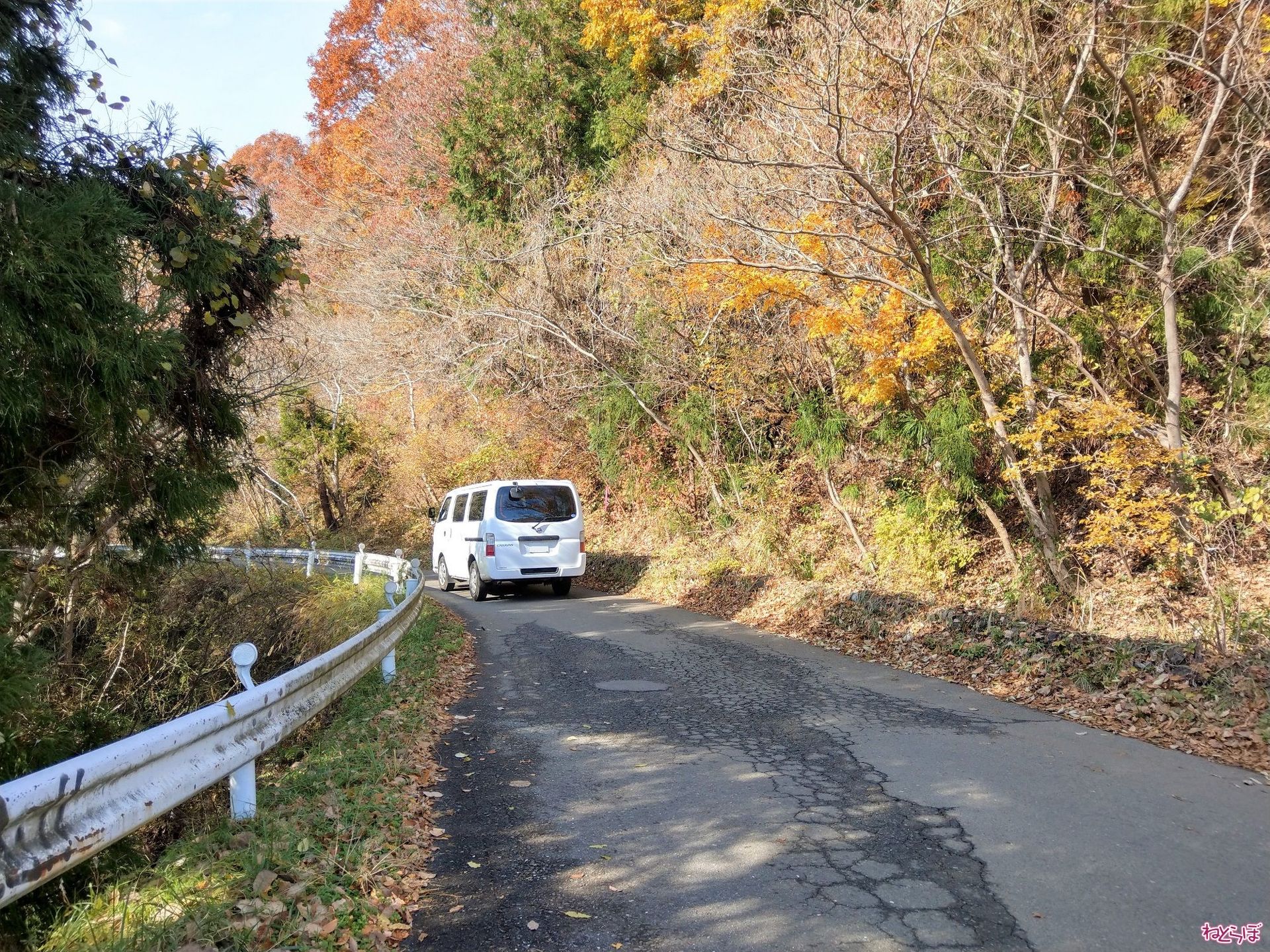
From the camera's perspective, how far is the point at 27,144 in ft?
17.5

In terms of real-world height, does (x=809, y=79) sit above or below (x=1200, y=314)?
Result: above

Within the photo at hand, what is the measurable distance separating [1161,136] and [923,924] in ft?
35.8

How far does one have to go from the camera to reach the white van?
15.3 metres

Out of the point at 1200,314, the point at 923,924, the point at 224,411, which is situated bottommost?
the point at 923,924

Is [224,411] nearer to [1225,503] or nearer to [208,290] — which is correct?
[208,290]

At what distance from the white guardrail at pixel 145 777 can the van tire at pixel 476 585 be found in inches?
409

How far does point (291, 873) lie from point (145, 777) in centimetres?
89

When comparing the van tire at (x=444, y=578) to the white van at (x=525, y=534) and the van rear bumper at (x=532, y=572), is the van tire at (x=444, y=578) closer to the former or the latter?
the white van at (x=525, y=534)

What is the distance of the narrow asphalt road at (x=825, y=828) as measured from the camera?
3.50 meters

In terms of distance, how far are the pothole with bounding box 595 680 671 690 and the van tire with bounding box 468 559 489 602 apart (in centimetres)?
777

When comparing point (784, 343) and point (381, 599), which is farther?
point (784, 343)

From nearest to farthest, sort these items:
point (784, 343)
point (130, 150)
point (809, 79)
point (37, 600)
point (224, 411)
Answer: point (130, 150), point (224, 411), point (37, 600), point (809, 79), point (784, 343)

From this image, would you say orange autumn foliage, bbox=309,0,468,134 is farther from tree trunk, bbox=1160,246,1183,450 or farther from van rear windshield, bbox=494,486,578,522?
tree trunk, bbox=1160,246,1183,450

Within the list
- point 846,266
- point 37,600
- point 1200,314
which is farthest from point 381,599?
point 1200,314
